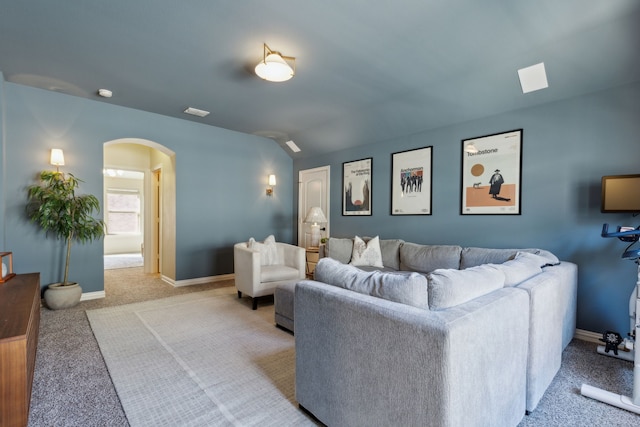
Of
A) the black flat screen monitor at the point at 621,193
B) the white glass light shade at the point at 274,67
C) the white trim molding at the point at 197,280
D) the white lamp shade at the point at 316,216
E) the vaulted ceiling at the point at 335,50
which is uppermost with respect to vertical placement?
the vaulted ceiling at the point at 335,50

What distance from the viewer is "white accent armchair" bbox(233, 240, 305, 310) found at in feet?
12.0

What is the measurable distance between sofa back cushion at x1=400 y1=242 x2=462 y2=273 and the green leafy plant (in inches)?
159

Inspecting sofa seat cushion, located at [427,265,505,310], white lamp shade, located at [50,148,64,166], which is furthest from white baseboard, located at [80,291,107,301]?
sofa seat cushion, located at [427,265,505,310]

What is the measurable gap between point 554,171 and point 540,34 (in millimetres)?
1387

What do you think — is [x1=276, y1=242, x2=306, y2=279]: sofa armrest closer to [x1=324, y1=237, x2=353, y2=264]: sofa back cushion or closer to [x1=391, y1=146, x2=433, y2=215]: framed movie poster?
[x1=324, y1=237, x2=353, y2=264]: sofa back cushion

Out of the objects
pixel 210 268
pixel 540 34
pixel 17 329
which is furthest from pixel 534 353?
pixel 210 268

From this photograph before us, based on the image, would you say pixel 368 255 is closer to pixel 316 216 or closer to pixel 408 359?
pixel 316 216

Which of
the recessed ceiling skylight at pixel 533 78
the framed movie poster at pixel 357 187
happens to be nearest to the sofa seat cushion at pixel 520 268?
the recessed ceiling skylight at pixel 533 78

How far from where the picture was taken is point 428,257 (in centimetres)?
367

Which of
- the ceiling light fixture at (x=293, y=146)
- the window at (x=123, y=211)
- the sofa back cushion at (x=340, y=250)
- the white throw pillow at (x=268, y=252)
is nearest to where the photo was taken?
the white throw pillow at (x=268, y=252)

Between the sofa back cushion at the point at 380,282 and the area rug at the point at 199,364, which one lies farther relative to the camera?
the area rug at the point at 199,364

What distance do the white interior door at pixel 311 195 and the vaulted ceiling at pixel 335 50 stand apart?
6.09 ft

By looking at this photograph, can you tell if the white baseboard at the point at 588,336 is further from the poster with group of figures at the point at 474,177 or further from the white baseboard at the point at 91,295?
the white baseboard at the point at 91,295

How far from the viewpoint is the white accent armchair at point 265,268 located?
12.0ft
